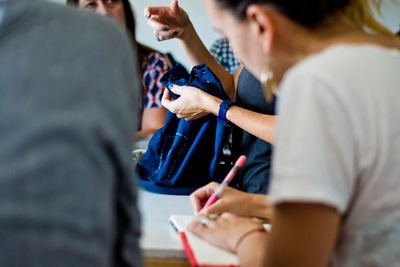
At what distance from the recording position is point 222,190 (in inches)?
36.4

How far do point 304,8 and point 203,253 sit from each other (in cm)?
43

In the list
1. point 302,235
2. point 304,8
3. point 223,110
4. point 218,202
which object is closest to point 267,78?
point 304,8

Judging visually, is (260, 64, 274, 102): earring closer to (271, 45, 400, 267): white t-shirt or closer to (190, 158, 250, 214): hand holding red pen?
(271, 45, 400, 267): white t-shirt

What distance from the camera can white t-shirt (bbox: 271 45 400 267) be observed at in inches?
18.8

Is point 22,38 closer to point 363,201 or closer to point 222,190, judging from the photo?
point 363,201

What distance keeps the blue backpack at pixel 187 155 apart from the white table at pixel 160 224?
0.17 feet

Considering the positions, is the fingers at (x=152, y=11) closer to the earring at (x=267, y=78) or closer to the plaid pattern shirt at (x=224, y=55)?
the earring at (x=267, y=78)

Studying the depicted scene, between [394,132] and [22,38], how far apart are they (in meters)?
0.42

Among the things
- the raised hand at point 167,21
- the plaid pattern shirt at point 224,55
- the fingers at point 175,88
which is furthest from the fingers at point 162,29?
the plaid pattern shirt at point 224,55

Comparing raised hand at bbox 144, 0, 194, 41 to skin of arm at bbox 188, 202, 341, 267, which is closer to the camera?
skin of arm at bbox 188, 202, 341, 267

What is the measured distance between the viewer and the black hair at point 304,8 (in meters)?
0.55

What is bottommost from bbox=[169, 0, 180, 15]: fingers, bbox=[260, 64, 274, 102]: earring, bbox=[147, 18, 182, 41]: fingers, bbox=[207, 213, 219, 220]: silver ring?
bbox=[207, 213, 219, 220]: silver ring

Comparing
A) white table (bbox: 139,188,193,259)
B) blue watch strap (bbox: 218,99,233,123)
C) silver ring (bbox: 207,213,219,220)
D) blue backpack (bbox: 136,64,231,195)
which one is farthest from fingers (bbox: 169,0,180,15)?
silver ring (bbox: 207,213,219,220)

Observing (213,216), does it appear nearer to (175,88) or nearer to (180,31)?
(175,88)
